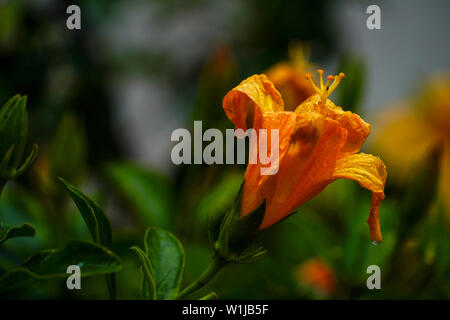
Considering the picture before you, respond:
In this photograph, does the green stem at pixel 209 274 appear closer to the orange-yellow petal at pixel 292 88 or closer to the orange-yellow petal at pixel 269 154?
the orange-yellow petal at pixel 269 154

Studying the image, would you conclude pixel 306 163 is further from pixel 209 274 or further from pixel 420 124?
pixel 420 124

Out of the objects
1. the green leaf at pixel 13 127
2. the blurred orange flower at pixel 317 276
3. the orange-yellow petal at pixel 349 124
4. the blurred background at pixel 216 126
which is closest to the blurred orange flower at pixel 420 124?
the blurred background at pixel 216 126

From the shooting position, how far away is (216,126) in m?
0.72

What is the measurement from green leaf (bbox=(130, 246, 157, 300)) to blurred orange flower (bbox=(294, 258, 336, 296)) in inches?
13.0

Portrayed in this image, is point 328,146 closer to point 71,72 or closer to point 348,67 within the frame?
point 348,67

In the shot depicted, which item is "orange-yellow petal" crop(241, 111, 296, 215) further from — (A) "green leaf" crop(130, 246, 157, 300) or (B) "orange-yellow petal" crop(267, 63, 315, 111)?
(B) "orange-yellow petal" crop(267, 63, 315, 111)

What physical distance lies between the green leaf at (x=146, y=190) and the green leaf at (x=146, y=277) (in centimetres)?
34

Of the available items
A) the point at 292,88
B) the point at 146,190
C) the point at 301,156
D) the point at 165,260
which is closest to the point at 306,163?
the point at 301,156

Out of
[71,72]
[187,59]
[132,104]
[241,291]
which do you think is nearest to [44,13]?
[71,72]

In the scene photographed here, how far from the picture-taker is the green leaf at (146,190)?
0.76 meters

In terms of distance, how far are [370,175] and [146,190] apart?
1.49ft

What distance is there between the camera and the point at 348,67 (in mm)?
707

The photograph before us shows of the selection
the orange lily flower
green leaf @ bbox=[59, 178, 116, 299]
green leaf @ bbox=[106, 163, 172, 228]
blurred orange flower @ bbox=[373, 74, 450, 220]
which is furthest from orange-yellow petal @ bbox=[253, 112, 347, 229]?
blurred orange flower @ bbox=[373, 74, 450, 220]

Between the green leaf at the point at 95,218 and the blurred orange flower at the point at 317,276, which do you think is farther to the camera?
the blurred orange flower at the point at 317,276
